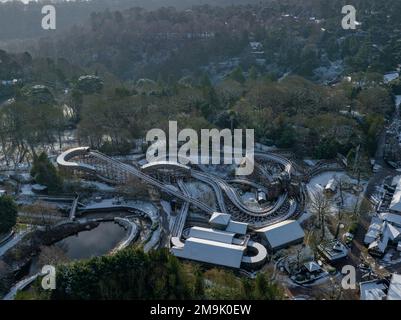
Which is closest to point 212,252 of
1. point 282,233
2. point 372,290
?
point 282,233

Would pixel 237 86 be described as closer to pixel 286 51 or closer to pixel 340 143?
pixel 340 143

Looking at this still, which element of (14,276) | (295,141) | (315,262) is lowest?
(14,276)

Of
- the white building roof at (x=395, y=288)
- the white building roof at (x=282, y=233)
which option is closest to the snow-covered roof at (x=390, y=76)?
the white building roof at (x=282, y=233)

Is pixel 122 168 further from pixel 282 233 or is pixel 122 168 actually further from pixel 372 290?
pixel 372 290

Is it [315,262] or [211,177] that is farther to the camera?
[211,177]

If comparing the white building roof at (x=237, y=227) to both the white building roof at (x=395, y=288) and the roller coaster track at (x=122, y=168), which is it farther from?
the white building roof at (x=395, y=288)

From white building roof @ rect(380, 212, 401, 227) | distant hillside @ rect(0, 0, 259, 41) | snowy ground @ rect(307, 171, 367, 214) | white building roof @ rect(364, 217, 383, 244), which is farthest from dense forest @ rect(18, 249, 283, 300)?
distant hillside @ rect(0, 0, 259, 41)

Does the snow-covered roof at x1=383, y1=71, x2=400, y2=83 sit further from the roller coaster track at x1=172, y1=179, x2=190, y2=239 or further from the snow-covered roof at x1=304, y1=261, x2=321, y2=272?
the snow-covered roof at x1=304, y1=261, x2=321, y2=272
